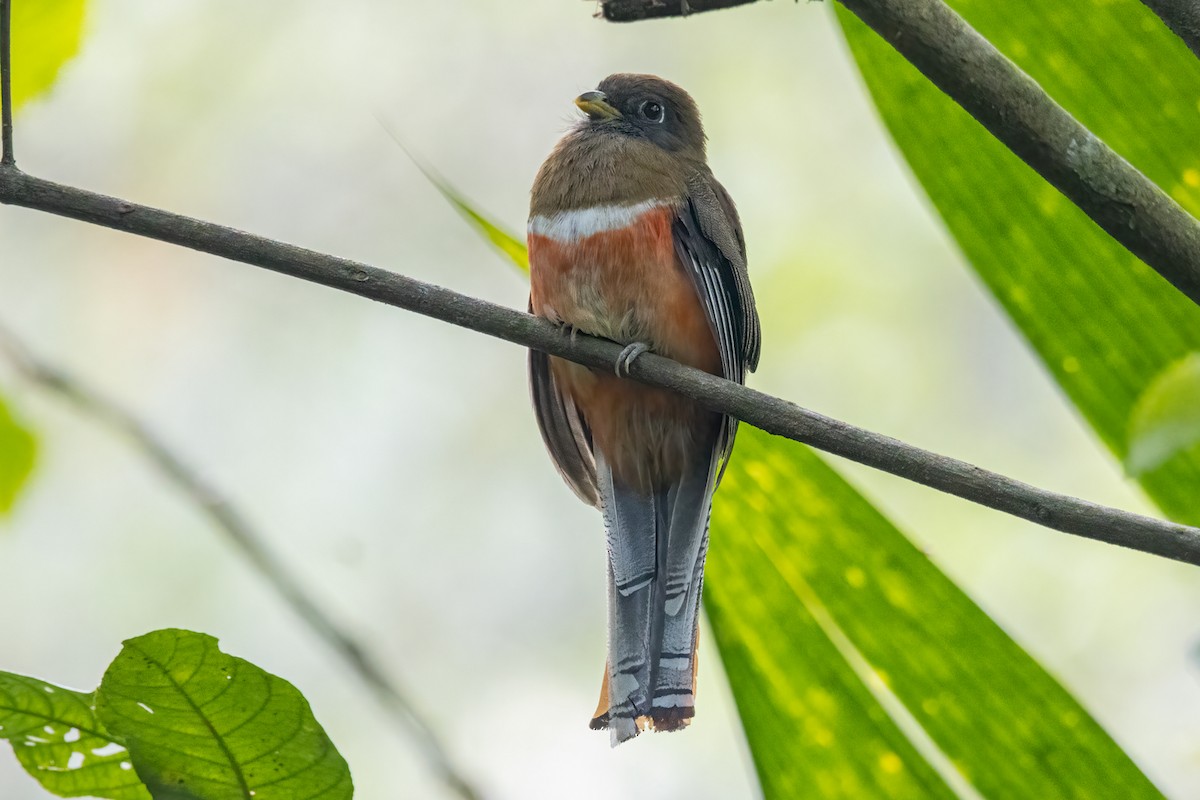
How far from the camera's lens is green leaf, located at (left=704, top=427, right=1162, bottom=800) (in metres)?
1.49

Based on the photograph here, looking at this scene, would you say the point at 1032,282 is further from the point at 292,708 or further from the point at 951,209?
the point at 292,708

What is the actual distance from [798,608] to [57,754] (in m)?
0.92

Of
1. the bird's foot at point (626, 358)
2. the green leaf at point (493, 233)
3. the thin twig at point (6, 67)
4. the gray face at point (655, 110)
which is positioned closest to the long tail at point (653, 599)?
the bird's foot at point (626, 358)

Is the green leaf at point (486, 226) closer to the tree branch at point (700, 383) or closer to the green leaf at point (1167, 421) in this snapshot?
the tree branch at point (700, 383)

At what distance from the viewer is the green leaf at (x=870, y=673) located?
1.49 m

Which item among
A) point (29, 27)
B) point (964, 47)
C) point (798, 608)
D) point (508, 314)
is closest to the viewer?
point (964, 47)

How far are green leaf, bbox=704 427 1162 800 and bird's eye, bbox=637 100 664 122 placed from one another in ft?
6.00

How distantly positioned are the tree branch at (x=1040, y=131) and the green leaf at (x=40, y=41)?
0.89 metres

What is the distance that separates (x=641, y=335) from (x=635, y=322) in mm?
32

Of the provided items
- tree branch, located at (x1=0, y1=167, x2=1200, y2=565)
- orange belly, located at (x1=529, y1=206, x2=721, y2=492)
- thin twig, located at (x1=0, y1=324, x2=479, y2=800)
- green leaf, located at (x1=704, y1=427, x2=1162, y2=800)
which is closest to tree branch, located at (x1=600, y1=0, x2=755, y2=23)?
tree branch, located at (x1=0, y1=167, x2=1200, y2=565)

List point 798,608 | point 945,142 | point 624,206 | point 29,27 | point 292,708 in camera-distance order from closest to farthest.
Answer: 1. point 292,708
2. point 29,27
3. point 798,608
4. point 945,142
5. point 624,206

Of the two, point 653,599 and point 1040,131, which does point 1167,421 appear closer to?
point 1040,131

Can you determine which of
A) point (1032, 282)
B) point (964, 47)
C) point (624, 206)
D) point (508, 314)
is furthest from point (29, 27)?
point (624, 206)

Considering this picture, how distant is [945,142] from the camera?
5.77ft
